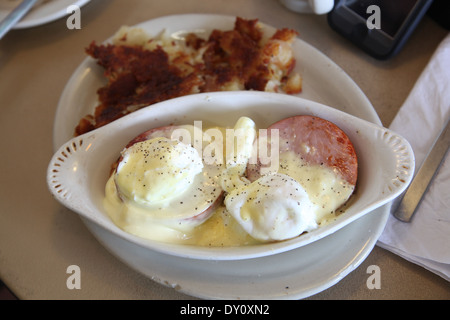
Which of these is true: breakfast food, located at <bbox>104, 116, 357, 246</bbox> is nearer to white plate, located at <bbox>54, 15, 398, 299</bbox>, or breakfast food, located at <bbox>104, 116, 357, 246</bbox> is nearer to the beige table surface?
white plate, located at <bbox>54, 15, 398, 299</bbox>

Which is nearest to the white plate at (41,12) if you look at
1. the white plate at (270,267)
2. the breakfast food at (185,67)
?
the breakfast food at (185,67)

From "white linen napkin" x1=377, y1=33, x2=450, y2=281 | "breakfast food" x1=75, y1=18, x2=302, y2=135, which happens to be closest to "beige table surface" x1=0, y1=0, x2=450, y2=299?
"white linen napkin" x1=377, y1=33, x2=450, y2=281

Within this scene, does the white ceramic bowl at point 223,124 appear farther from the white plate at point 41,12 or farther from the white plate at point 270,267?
the white plate at point 41,12

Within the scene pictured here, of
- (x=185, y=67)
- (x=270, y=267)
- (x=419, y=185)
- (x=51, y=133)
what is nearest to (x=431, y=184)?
(x=419, y=185)

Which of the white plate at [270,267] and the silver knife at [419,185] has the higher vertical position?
the silver knife at [419,185]
